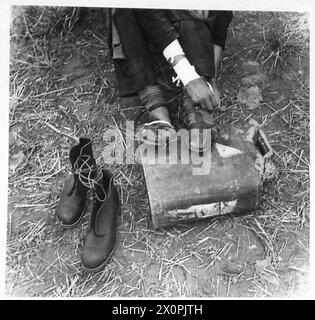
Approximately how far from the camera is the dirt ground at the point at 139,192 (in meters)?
0.83

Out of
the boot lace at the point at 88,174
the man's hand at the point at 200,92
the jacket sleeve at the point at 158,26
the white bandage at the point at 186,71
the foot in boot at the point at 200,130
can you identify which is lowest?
the boot lace at the point at 88,174

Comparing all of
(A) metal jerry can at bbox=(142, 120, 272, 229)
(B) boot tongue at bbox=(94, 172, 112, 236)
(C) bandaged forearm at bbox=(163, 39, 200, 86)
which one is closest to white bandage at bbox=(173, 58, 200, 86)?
(C) bandaged forearm at bbox=(163, 39, 200, 86)

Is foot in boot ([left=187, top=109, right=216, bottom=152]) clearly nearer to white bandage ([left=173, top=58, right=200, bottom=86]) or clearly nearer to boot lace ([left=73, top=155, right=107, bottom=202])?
white bandage ([left=173, top=58, right=200, bottom=86])

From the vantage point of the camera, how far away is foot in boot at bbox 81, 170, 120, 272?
32.5 inches

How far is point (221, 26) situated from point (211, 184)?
0.31 m

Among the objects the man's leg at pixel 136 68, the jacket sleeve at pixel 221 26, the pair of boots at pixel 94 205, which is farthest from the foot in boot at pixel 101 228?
the jacket sleeve at pixel 221 26

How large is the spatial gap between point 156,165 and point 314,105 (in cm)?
33

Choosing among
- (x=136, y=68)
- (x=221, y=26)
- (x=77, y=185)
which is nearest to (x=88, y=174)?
(x=77, y=185)

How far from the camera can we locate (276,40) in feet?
3.21

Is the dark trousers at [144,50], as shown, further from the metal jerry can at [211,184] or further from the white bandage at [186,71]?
the metal jerry can at [211,184]

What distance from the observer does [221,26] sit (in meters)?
0.89

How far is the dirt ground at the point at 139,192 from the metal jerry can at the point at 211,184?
0.04m

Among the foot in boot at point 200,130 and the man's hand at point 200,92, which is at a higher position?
the man's hand at point 200,92
